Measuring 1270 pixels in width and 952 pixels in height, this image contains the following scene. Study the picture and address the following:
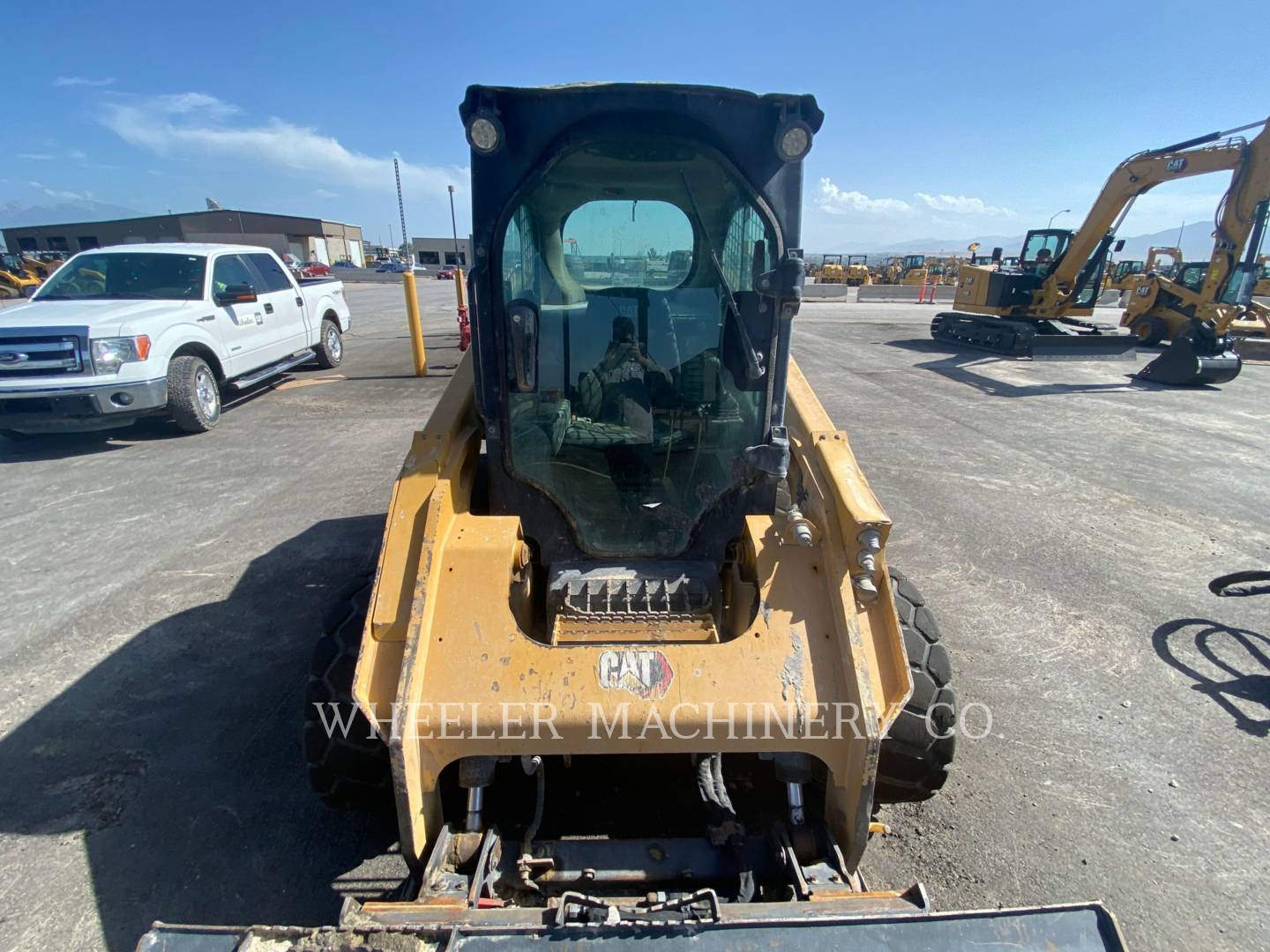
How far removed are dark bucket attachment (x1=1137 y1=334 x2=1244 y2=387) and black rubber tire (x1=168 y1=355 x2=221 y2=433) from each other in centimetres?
1580

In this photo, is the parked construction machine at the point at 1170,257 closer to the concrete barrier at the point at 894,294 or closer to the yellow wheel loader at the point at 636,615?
the concrete barrier at the point at 894,294

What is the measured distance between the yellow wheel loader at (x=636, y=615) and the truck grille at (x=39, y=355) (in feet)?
20.3

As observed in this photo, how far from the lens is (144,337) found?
705 cm

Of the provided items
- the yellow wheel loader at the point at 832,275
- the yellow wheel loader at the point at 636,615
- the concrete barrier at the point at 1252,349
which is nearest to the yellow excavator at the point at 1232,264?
the concrete barrier at the point at 1252,349

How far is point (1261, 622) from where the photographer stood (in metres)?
4.12

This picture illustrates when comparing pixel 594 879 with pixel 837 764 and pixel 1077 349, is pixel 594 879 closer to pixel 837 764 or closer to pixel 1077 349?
pixel 837 764

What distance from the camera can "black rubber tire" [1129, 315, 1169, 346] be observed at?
15.5 metres

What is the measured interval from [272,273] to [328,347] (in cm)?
188

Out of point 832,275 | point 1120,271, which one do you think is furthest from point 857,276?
point 1120,271

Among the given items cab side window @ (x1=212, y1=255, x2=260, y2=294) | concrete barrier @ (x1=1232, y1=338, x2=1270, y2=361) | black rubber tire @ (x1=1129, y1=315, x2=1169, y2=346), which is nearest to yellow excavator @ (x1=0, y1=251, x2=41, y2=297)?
cab side window @ (x1=212, y1=255, x2=260, y2=294)

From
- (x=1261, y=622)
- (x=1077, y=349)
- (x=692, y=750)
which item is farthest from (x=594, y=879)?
(x=1077, y=349)

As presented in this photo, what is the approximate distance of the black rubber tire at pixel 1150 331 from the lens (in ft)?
51.0

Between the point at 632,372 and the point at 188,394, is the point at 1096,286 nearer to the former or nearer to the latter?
the point at 632,372

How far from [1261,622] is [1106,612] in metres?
0.93
